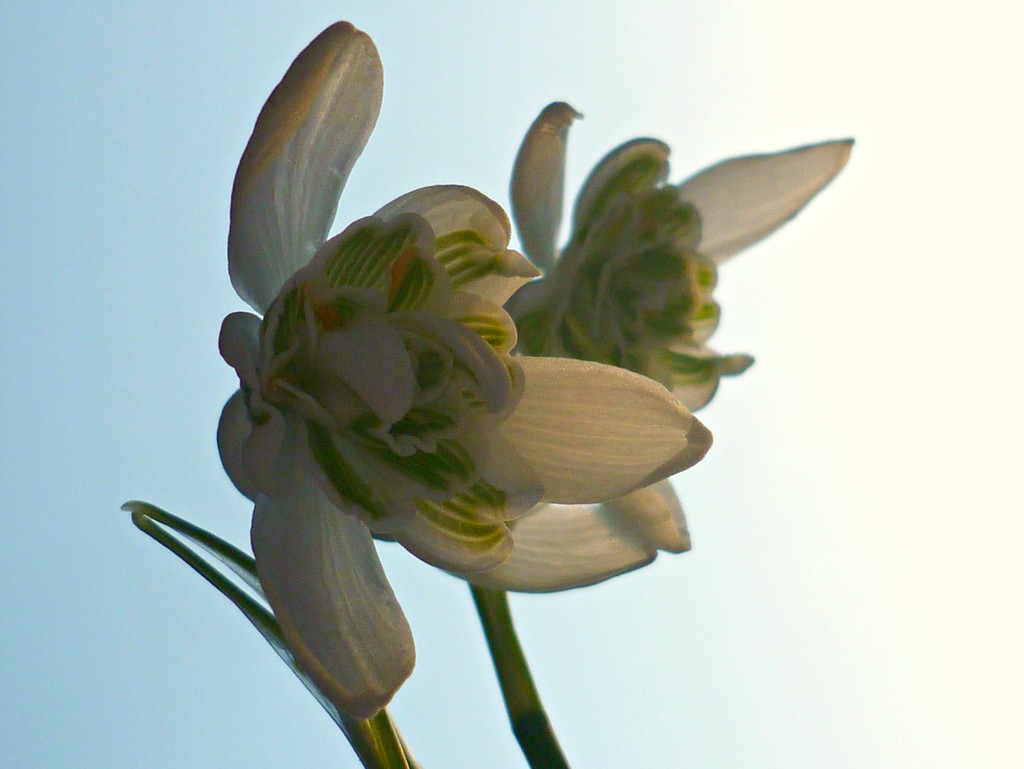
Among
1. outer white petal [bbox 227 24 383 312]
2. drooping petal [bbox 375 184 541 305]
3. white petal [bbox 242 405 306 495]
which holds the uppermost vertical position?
outer white petal [bbox 227 24 383 312]

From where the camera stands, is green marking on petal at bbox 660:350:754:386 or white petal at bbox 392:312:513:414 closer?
white petal at bbox 392:312:513:414

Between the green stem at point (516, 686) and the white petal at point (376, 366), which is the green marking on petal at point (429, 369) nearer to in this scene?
the white petal at point (376, 366)

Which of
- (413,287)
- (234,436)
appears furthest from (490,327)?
(234,436)

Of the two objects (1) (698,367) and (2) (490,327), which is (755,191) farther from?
(2) (490,327)

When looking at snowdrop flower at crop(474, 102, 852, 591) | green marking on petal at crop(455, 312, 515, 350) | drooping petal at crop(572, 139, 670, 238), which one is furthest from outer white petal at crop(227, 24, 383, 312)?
drooping petal at crop(572, 139, 670, 238)

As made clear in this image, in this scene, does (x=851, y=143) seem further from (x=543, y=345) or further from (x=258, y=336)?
(x=258, y=336)

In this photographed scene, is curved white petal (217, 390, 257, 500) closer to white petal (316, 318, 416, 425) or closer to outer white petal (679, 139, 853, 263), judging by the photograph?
white petal (316, 318, 416, 425)

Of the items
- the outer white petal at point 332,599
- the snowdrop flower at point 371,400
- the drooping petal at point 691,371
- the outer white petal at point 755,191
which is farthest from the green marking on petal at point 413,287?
the outer white petal at point 755,191

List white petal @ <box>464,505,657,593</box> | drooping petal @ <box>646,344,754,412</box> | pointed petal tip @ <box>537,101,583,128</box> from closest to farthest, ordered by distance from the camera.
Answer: white petal @ <box>464,505,657,593</box>
pointed petal tip @ <box>537,101,583,128</box>
drooping petal @ <box>646,344,754,412</box>
